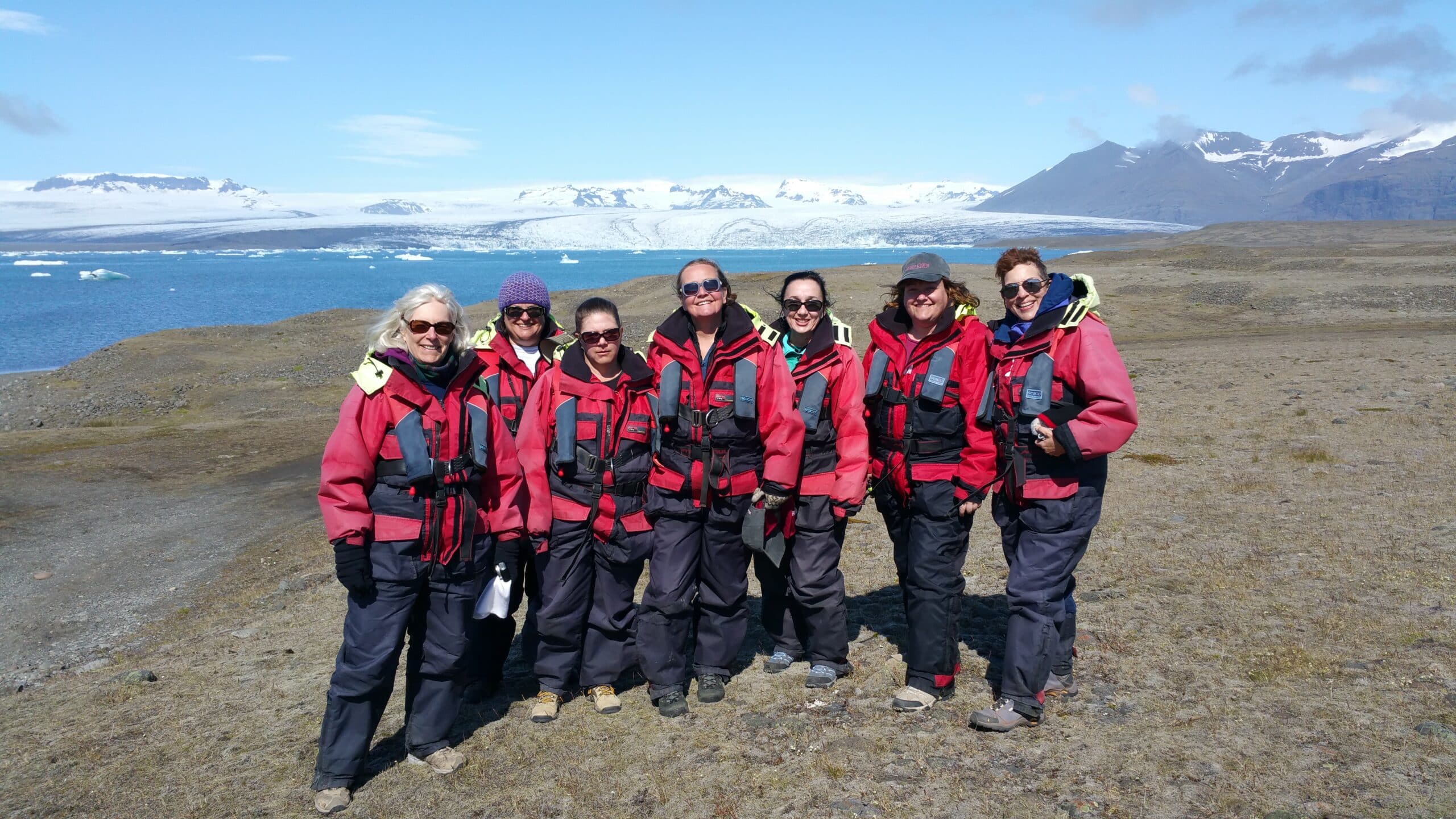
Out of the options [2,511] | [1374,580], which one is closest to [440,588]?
[1374,580]

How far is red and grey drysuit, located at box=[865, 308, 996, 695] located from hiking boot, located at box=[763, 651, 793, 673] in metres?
0.74

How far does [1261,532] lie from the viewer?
7.10 metres

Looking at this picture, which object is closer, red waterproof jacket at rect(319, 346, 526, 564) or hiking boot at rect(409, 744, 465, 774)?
red waterproof jacket at rect(319, 346, 526, 564)

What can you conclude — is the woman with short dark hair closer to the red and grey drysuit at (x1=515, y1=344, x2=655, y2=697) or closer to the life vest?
the life vest

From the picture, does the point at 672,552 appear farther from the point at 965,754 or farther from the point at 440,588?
the point at 965,754

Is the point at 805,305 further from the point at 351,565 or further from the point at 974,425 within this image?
the point at 351,565

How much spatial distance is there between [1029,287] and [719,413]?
62.3 inches

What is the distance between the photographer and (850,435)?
4766 mm

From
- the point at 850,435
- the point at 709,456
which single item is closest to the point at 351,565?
the point at 709,456

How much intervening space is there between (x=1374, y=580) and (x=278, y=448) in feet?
43.8

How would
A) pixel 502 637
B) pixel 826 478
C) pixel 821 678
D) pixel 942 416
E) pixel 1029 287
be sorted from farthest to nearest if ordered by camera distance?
pixel 502 637, pixel 821 678, pixel 826 478, pixel 942 416, pixel 1029 287

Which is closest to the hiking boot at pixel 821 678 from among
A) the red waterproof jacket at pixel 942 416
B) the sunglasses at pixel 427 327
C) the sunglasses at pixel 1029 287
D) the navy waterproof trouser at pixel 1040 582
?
the navy waterproof trouser at pixel 1040 582

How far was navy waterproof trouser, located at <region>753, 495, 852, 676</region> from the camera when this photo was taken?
4.89m

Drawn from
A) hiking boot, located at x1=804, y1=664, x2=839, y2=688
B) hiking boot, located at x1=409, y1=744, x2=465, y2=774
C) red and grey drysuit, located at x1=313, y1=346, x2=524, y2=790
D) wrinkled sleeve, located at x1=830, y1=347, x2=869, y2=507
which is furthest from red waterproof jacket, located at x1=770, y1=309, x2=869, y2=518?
hiking boot, located at x1=409, y1=744, x2=465, y2=774
